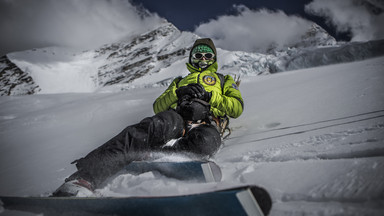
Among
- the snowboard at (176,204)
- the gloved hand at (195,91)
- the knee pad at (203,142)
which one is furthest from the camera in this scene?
the gloved hand at (195,91)

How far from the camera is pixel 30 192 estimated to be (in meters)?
1.28

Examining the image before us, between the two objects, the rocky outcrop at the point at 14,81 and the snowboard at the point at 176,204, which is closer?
the snowboard at the point at 176,204

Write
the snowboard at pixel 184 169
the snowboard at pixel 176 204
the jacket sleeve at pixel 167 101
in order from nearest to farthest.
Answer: the snowboard at pixel 176 204, the snowboard at pixel 184 169, the jacket sleeve at pixel 167 101

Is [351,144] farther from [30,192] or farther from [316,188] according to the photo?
[30,192]

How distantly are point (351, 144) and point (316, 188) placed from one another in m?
0.41

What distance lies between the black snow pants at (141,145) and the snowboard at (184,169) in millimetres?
97

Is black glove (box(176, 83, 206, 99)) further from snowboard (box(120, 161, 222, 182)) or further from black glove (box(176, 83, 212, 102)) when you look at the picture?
snowboard (box(120, 161, 222, 182))

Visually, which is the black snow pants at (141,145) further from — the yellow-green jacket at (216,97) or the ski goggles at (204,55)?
the ski goggles at (204,55)

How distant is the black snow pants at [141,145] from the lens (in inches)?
45.4

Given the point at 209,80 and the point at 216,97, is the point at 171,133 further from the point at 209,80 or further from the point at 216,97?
the point at 209,80

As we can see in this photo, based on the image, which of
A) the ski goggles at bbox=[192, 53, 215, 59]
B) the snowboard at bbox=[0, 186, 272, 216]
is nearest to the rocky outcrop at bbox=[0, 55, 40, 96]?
the ski goggles at bbox=[192, 53, 215, 59]

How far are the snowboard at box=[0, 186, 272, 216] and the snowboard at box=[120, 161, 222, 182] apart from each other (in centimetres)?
34

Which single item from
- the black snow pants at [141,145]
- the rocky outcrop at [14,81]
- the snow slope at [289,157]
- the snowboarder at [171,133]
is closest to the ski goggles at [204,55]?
the snowboarder at [171,133]

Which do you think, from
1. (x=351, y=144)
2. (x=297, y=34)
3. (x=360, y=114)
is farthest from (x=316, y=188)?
(x=297, y=34)
